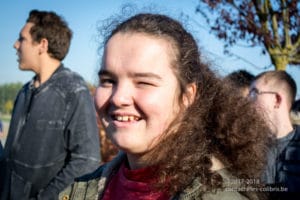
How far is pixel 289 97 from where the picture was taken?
372 cm

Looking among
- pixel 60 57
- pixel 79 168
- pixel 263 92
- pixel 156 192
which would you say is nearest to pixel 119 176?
pixel 156 192

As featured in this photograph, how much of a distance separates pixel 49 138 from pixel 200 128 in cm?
170

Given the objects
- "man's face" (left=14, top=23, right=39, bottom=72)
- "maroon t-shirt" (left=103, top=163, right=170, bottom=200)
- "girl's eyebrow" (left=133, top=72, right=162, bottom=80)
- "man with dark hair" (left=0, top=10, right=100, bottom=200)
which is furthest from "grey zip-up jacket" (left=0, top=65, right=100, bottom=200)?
"girl's eyebrow" (left=133, top=72, right=162, bottom=80)

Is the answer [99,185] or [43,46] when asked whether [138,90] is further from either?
[43,46]

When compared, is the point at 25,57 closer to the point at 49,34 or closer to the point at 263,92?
the point at 49,34

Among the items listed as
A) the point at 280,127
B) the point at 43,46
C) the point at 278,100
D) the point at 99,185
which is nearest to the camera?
the point at 99,185

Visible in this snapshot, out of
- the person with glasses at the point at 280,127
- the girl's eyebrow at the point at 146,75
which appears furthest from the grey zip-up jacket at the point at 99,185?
the person with glasses at the point at 280,127

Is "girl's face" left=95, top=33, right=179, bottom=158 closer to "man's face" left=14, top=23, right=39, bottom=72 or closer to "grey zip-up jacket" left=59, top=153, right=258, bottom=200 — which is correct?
"grey zip-up jacket" left=59, top=153, right=258, bottom=200

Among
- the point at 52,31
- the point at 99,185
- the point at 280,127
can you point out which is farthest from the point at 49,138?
the point at 280,127

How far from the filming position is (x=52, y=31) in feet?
11.7

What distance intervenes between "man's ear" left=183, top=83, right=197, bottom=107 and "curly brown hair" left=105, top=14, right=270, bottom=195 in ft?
0.05

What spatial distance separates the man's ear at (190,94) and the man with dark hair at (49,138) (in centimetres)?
156

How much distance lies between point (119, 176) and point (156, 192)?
29 centimetres

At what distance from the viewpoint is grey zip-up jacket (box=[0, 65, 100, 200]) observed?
3.04 metres
